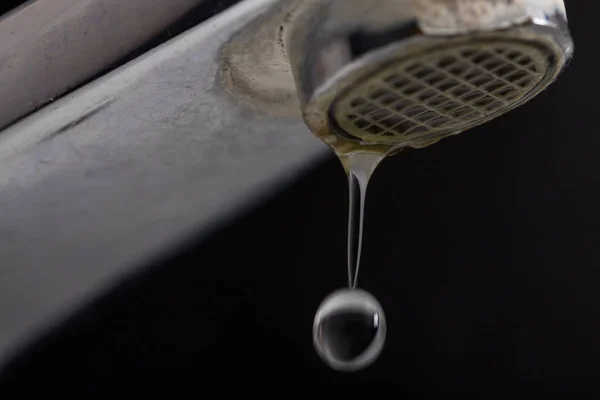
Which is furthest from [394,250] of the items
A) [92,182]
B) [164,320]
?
[92,182]

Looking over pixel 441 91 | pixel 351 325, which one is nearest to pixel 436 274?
pixel 351 325

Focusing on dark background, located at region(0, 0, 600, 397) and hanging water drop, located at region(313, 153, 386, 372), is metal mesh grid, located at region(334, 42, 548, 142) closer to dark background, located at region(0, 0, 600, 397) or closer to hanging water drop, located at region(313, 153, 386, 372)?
hanging water drop, located at region(313, 153, 386, 372)

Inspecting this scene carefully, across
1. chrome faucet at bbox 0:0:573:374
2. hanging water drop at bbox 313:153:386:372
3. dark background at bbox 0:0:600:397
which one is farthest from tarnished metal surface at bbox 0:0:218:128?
dark background at bbox 0:0:600:397

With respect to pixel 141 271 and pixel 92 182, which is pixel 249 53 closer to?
pixel 92 182

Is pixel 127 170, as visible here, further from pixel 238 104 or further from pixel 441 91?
pixel 441 91

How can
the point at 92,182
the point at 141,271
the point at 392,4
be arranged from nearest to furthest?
the point at 392,4 < the point at 92,182 < the point at 141,271

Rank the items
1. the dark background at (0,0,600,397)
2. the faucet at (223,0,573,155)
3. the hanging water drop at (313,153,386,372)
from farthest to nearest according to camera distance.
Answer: the dark background at (0,0,600,397) → the hanging water drop at (313,153,386,372) → the faucet at (223,0,573,155)
